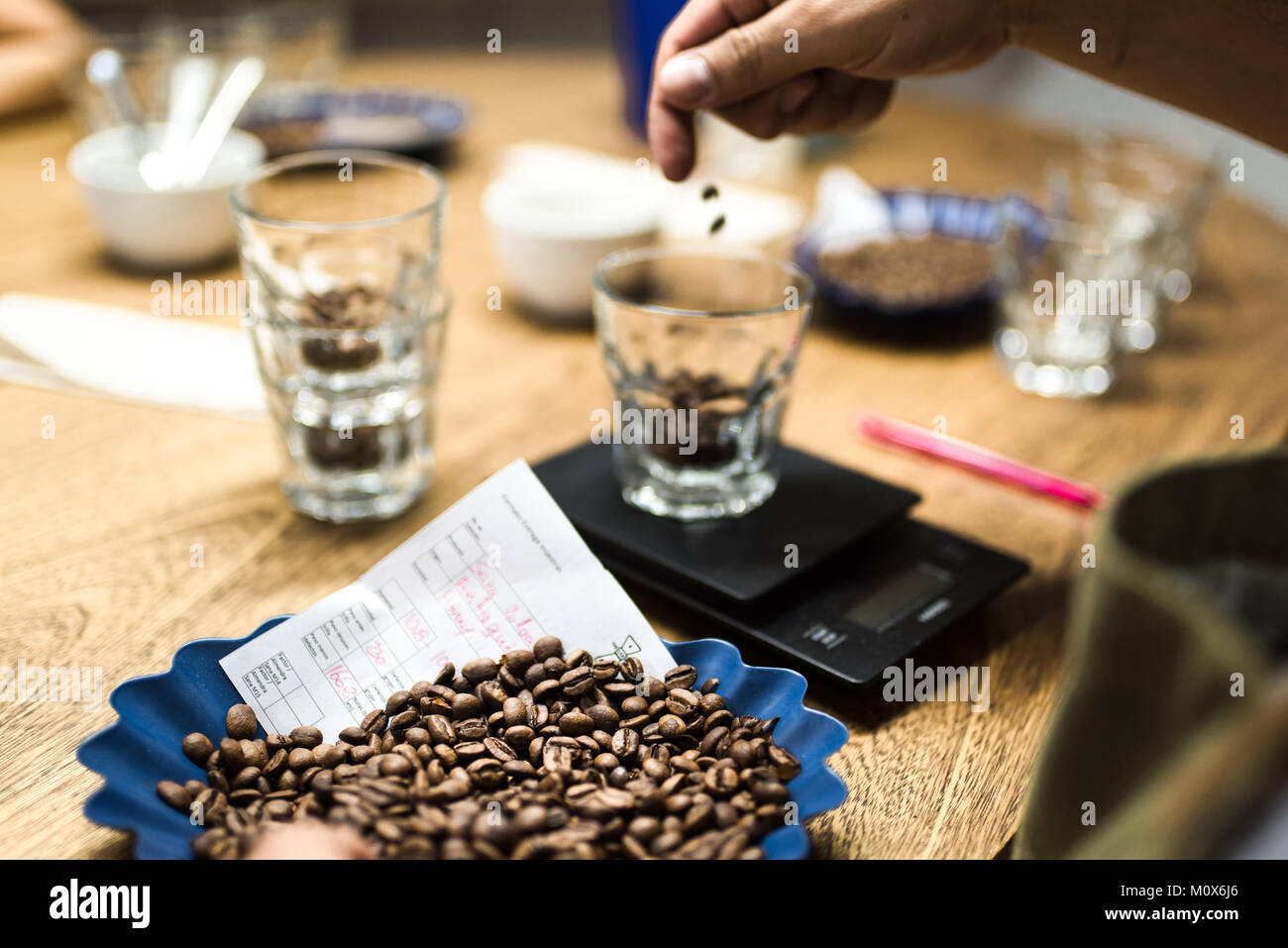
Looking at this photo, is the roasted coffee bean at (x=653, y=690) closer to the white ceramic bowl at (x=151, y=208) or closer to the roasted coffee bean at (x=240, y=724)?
the roasted coffee bean at (x=240, y=724)

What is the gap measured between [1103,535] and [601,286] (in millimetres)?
637

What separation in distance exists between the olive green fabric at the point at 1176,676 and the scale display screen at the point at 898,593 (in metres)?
0.32

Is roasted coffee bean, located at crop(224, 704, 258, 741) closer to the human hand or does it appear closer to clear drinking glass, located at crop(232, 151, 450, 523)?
clear drinking glass, located at crop(232, 151, 450, 523)

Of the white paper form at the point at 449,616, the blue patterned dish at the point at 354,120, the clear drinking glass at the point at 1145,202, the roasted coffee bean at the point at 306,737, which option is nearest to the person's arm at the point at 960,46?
the clear drinking glass at the point at 1145,202

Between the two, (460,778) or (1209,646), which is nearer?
(1209,646)

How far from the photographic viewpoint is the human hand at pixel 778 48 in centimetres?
104

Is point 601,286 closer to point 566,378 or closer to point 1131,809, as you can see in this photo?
point 566,378

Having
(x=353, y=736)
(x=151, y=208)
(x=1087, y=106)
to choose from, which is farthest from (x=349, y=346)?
(x=1087, y=106)

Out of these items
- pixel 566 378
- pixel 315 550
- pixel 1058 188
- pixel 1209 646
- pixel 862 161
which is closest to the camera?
pixel 1209 646

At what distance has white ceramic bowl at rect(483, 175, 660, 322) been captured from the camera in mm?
1438

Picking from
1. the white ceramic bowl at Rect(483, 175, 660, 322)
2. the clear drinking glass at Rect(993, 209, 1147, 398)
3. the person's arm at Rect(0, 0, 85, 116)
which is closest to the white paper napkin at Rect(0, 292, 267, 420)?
the white ceramic bowl at Rect(483, 175, 660, 322)
